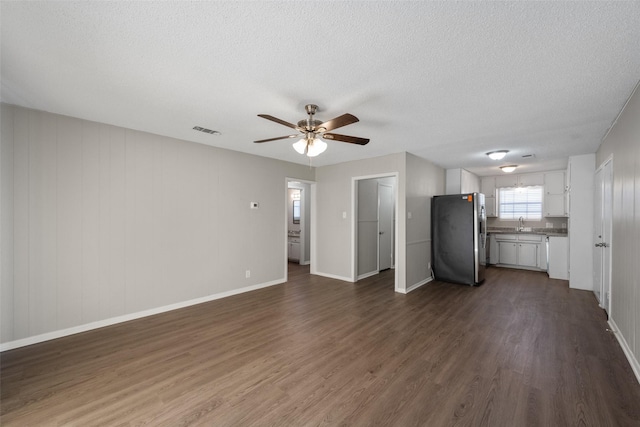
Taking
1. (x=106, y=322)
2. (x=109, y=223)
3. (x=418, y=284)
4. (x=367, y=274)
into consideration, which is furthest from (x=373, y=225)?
(x=106, y=322)

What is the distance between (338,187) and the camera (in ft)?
18.3

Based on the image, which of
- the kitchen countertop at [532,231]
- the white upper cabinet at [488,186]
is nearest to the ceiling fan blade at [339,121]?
the kitchen countertop at [532,231]

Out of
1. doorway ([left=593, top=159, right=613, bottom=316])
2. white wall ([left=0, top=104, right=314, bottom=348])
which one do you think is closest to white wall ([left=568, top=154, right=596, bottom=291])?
doorway ([left=593, top=159, right=613, bottom=316])

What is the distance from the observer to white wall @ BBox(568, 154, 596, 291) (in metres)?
4.68

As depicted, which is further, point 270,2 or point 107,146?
point 107,146

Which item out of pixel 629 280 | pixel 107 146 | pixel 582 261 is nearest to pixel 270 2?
pixel 107 146

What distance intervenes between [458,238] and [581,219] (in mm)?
2045

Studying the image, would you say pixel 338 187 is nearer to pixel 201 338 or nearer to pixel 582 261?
pixel 201 338

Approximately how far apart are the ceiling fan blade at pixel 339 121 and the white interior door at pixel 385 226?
4.04m

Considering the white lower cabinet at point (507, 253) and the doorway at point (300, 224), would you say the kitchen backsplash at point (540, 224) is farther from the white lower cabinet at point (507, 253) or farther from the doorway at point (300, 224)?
the doorway at point (300, 224)

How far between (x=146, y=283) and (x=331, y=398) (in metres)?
2.94

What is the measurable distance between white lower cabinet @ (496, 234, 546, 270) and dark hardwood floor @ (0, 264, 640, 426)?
2.73 metres

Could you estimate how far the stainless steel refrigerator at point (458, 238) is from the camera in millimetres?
5059

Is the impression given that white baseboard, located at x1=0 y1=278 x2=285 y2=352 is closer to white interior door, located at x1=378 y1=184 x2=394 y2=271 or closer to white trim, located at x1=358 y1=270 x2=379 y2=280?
white trim, located at x1=358 y1=270 x2=379 y2=280
